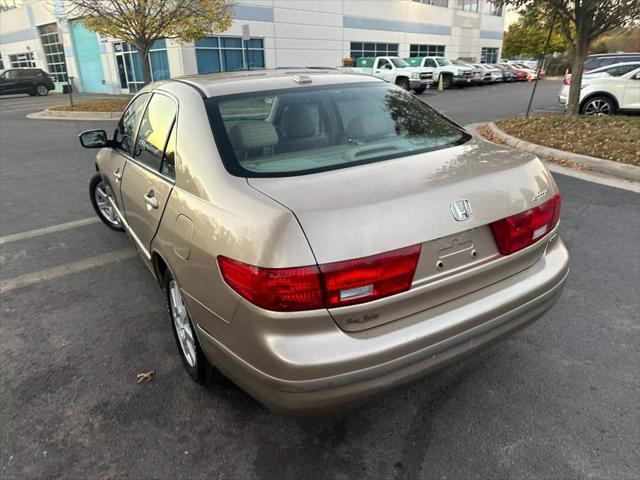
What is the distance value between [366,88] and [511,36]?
63.6 meters

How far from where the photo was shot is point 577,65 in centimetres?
1009

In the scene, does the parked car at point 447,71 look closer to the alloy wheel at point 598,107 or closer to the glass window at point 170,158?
the alloy wheel at point 598,107

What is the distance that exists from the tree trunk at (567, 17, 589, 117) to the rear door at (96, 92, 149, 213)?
384 inches

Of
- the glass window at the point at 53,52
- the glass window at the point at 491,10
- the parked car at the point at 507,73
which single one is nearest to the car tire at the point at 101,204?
the glass window at the point at 53,52

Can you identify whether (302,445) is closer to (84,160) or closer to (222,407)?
(222,407)

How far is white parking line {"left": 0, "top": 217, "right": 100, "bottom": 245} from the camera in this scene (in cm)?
504

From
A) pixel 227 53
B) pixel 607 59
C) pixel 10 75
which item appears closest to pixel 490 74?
pixel 607 59

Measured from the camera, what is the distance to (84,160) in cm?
905

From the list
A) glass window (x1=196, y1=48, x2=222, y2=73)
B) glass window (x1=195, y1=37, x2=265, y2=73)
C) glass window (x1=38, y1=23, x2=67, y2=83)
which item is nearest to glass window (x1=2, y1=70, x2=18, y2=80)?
glass window (x1=38, y1=23, x2=67, y2=83)

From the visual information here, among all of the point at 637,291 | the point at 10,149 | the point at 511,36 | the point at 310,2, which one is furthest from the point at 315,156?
the point at 511,36

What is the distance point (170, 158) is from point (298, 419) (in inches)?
60.2

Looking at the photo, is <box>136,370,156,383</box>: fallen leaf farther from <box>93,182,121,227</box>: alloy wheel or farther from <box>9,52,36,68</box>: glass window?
<box>9,52,36,68</box>: glass window

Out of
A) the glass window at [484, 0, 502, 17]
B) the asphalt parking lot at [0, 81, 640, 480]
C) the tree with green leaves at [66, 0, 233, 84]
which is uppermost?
the glass window at [484, 0, 502, 17]

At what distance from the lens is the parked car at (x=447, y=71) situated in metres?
26.8
